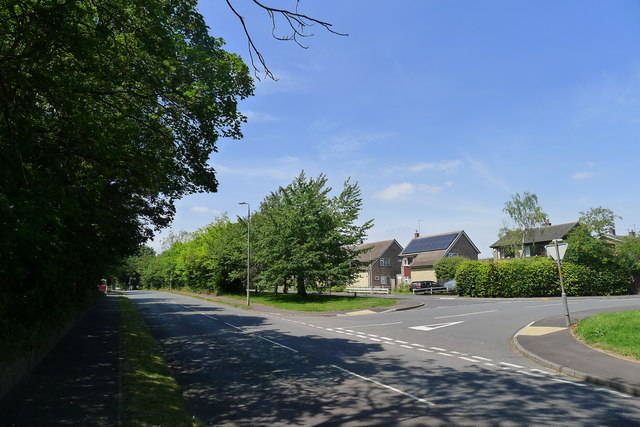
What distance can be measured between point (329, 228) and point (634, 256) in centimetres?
3090

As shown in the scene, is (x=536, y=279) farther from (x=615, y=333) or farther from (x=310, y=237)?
(x=615, y=333)

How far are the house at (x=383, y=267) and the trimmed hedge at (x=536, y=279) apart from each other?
26.8 meters

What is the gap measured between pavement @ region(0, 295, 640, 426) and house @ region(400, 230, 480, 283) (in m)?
41.9

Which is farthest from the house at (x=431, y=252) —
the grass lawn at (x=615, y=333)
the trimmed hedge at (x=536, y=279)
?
the grass lawn at (x=615, y=333)

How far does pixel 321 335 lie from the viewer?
571 inches

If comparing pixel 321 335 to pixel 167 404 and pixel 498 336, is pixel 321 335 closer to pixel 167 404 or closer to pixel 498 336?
pixel 498 336

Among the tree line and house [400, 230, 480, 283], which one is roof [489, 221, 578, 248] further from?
the tree line

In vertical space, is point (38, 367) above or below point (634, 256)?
below

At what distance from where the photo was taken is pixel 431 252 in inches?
2264

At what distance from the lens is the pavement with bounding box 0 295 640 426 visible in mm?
5773

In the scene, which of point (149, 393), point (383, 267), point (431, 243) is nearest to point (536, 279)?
point (431, 243)

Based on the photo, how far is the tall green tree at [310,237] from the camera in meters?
29.3

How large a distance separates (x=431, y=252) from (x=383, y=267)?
9.30 metres

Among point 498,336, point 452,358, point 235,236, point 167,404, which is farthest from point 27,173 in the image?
point 235,236
